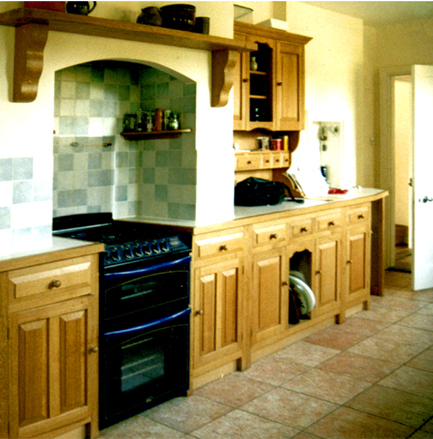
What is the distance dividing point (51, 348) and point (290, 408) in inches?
55.6

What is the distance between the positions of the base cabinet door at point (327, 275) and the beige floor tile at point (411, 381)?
A: 91 centimetres

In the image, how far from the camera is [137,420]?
3.18 metres

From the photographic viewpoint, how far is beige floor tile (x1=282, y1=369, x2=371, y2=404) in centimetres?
355

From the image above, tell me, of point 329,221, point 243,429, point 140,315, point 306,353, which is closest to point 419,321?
point 329,221

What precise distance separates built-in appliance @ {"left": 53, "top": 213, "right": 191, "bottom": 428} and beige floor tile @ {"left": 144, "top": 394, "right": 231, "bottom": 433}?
2.1 inches

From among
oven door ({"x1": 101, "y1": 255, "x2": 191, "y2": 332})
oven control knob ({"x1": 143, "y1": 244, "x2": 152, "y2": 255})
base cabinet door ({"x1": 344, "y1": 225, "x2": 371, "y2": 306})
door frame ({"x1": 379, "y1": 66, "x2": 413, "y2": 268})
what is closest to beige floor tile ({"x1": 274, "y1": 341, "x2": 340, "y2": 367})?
base cabinet door ({"x1": 344, "y1": 225, "x2": 371, "y2": 306})

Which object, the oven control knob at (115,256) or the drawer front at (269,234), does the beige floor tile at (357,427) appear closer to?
the drawer front at (269,234)

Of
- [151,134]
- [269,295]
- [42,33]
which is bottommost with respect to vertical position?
[269,295]

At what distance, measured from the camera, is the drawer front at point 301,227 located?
4.33 meters

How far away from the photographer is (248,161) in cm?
484

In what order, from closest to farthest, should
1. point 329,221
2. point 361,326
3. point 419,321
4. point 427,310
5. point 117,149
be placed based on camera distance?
point 117,149 < point 329,221 < point 361,326 < point 419,321 < point 427,310

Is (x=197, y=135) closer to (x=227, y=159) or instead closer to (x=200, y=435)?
(x=227, y=159)

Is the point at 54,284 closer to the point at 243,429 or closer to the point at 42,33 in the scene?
the point at 42,33

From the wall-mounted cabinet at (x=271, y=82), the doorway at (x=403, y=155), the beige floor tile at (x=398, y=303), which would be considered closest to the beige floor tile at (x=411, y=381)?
the beige floor tile at (x=398, y=303)
